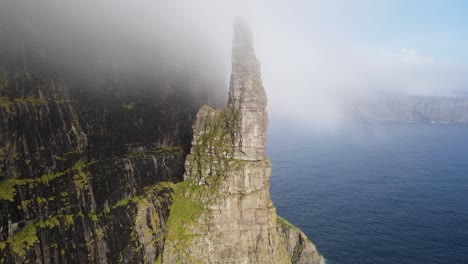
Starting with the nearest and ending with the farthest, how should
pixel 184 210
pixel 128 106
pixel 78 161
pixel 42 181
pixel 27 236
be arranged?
pixel 27 236, pixel 42 181, pixel 78 161, pixel 184 210, pixel 128 106

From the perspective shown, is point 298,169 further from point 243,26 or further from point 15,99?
point 15,99

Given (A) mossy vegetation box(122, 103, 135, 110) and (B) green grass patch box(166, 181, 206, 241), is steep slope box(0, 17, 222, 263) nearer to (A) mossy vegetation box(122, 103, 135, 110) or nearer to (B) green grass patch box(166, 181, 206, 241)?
(A) mossy vegetation box(122, 103, 135, 110)

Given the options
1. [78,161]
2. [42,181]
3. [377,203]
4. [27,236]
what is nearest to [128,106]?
[78,161]

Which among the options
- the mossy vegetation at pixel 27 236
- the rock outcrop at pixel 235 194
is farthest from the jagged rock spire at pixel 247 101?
Answer: the mossy vegetation at pixel 27 236

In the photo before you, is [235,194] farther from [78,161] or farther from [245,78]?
[78,161]

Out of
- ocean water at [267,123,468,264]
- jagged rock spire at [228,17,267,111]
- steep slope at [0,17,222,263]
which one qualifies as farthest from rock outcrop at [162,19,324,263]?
ocean water at [267,123,468,264]

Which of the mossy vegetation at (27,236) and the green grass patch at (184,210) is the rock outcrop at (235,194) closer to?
the green grass patch at (184,210)
